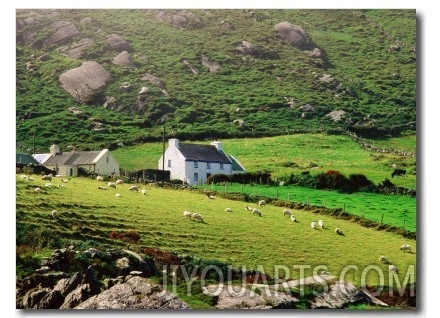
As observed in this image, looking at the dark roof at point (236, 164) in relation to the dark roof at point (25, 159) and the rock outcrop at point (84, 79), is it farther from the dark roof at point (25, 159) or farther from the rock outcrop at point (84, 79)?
the dark roof at point (25, 159)

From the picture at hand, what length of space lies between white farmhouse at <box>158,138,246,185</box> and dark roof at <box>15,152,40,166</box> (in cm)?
227

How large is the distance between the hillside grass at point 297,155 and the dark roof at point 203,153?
0.49 ft

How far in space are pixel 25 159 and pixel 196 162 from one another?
3.07 m

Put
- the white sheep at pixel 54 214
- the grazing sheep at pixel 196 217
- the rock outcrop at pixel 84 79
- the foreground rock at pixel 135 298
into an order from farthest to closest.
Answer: the rock outcrop at pixel 84 79, the grazing sheep at pixel 196 217, the white sheep at pixel 54 214, the foreground rock at pixel 135 298

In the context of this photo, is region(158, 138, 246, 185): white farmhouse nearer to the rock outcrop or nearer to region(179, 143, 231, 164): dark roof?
region(179, 143, 231, 164): dark roof

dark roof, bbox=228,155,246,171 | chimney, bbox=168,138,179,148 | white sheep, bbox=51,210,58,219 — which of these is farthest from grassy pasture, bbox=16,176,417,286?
chimney, bbox=168,138,179,148

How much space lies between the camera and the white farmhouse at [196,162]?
508 inches

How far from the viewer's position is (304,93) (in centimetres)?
1363

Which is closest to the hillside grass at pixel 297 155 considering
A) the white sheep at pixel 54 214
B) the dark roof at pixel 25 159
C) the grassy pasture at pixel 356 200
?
the grassy pasture at pixel 356 200

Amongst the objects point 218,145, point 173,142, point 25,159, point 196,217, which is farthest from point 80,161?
point 218,145

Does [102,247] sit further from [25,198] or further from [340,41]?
[340,41]

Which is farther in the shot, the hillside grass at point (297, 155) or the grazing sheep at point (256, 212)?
the hillside grass at point (297, 155)

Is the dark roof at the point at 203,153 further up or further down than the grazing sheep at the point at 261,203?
further up

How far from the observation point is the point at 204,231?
1224 centimetres
